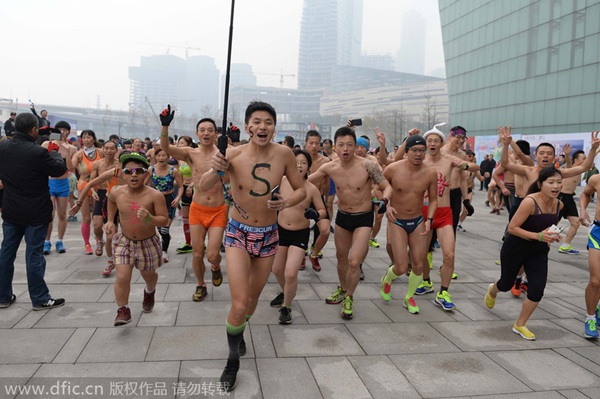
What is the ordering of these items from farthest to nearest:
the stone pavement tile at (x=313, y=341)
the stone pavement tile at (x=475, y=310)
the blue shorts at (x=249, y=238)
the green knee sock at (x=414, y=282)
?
the green knee sock at (x=414, y=282) → the stone pavement tile at (x=475, y=310) → the stone pavement tile at (x=313, y=341) → the blue shorts at (x=249, y=238)

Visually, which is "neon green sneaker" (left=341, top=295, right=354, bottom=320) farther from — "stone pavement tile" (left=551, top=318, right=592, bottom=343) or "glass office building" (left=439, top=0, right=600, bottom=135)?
"glass office building" (left=439, top=0, right=600, bottom=135)

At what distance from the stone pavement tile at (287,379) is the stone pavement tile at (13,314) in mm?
2738

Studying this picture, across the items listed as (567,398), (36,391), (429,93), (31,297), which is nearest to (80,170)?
(31,297)

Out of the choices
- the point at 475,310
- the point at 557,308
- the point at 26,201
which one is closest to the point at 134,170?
the point at 26,201

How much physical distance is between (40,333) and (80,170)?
4.67 m

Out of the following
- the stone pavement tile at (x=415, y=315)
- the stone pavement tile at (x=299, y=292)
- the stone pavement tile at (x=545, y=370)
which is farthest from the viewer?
the stone pavement tile at (x=299, y=292)

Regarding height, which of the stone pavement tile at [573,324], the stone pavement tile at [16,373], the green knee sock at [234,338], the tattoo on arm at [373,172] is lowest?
the stone pavement tile at [16,373]

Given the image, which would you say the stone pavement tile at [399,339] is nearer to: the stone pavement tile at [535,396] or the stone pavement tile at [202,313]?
the stone pavement tile at [535,396]

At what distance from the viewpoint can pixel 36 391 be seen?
329 cm

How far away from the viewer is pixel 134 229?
4684mm

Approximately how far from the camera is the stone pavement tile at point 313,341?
4.14m

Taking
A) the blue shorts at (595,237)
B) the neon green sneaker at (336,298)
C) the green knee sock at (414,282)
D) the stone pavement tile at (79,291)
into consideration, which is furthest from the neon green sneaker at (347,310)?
the stone pavement tile at (79,291)

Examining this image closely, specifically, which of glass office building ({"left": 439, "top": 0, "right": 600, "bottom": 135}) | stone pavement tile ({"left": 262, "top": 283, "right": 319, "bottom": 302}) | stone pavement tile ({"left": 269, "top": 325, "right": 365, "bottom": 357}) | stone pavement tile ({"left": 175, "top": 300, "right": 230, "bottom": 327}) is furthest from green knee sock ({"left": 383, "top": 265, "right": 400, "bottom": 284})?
glass office building ({"left": 439, "top": 0, "right": 600, "bottom": 135})

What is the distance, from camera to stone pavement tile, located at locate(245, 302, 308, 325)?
490cm
